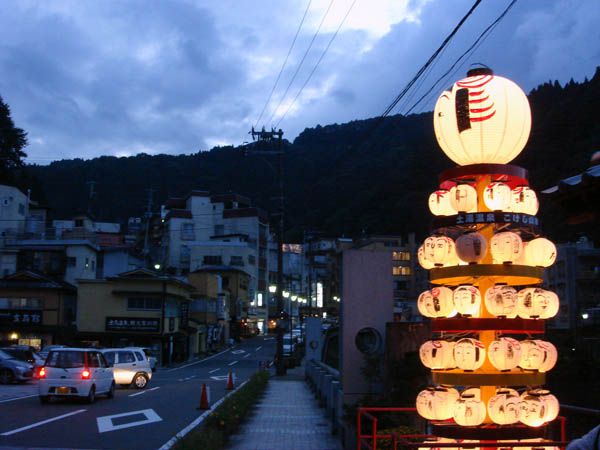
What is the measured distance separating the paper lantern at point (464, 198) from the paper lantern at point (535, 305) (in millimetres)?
1359

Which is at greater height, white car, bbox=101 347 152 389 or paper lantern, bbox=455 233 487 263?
paper lantern, bbox=455 233 487 263

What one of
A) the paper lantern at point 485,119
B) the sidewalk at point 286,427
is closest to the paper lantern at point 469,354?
the paper lantern at point 485,119

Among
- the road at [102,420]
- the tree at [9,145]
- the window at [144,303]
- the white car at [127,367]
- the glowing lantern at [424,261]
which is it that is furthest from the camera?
the tree at [9,145]

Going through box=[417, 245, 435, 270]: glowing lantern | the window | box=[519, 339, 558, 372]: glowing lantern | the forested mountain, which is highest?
the forested mountain

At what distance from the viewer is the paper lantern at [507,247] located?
8.60m

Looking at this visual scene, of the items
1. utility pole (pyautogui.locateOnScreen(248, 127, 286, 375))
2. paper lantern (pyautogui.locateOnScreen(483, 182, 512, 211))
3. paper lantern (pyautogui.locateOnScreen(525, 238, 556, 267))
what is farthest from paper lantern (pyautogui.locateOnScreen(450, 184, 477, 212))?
utility pole (pyautogui.locateOnScreen(248, 127, 286, 375))

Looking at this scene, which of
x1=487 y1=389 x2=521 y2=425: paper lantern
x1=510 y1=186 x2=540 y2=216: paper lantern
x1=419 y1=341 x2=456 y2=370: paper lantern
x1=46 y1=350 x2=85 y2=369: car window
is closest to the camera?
x1=487 y1=389 x2=521 y2=425: paper lantern

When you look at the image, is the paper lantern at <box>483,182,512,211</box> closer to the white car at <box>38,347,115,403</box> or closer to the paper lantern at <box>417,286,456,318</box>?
the paper lantern at <box>417,286,456,318</box>

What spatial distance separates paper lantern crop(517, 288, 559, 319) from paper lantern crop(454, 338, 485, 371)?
0.71 metres

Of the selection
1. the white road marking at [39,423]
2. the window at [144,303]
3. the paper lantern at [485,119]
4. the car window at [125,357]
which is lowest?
the white road marking at [39,423]

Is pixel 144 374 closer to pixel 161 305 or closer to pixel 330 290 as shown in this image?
pixel 161 305

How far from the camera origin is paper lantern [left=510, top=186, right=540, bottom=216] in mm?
9016

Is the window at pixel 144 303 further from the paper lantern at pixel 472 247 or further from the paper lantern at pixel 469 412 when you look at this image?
the paper lantern at pixel 472 247

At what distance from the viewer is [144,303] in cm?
5256
